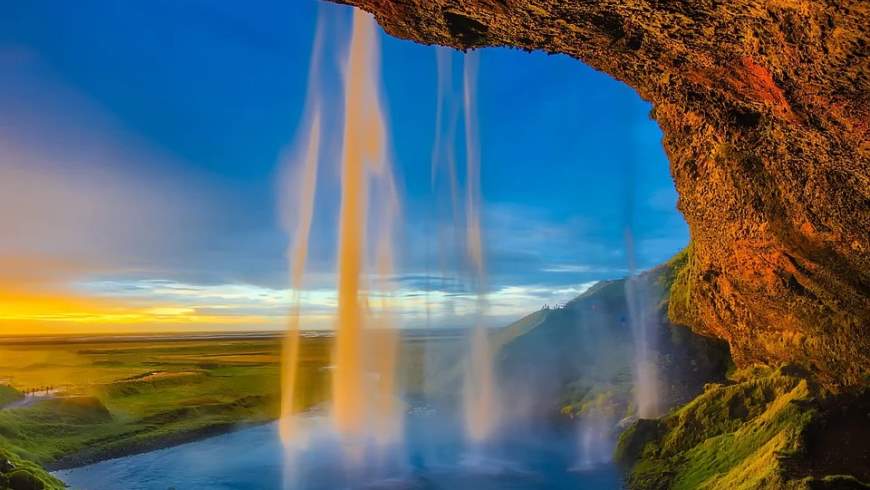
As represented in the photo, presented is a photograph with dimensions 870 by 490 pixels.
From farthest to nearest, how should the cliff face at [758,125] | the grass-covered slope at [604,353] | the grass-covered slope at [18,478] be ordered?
the grass-covered slope at [604,353], the grass-covered slope at [18,478], the cliff face at [758,125]

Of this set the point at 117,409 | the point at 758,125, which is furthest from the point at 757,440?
the point at 117,409

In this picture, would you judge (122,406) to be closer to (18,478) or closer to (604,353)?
(18,478)

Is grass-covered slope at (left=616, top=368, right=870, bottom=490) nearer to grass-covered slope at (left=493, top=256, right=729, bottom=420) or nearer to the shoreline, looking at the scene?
grass-covered slope at (left=493, top=256, right=729, bottom=420)

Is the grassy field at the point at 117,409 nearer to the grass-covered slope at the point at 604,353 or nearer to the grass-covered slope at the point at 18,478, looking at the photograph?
the grass-covered slope at the point at 18,478

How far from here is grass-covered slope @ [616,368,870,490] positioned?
19562 millimetres

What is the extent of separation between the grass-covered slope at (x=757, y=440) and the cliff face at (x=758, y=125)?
1.90 meters

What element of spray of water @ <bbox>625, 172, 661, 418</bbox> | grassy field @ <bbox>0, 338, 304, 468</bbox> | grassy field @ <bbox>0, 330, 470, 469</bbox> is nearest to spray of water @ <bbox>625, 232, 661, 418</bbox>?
spray of water @ <bbox>625, 172, 661, 418</bbox>

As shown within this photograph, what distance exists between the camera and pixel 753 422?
25875mm

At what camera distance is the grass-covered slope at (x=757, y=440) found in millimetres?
19562

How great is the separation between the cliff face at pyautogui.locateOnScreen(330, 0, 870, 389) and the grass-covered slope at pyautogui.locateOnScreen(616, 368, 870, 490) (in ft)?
6.22

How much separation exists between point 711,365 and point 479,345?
23.5m

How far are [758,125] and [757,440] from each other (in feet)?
61.8

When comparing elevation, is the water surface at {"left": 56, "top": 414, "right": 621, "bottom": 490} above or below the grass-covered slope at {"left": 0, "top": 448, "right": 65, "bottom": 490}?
below

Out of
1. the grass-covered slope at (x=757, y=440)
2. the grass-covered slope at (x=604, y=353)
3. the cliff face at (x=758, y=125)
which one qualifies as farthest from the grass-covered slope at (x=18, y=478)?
the grass-covered slope at (x=604, y=353)
